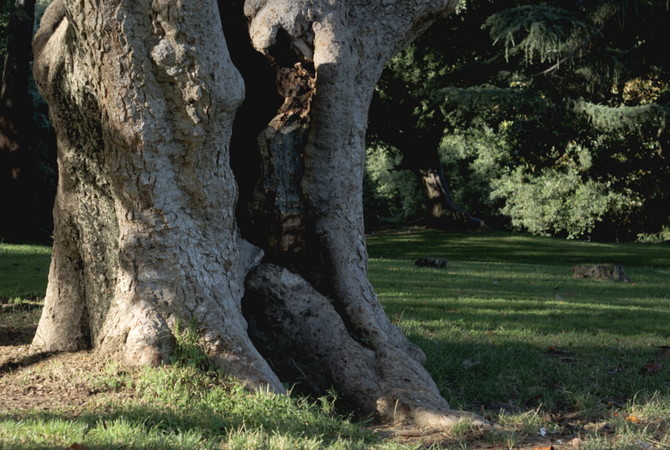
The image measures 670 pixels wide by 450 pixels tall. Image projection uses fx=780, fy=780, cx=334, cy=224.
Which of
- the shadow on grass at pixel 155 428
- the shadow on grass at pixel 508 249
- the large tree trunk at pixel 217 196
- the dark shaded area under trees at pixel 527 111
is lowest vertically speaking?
the shadow on grass at pixel 508 249

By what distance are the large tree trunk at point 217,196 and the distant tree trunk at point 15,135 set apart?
16978 millimetres

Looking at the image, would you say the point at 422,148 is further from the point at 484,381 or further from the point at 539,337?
the point at 484,381

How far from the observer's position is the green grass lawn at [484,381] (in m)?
4.19

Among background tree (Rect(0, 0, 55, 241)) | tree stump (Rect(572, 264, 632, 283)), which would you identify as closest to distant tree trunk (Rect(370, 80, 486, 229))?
background tree (Rect(0, 0, 55, 241))

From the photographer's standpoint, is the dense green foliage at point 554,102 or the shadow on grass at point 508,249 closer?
the dense green foliage at point 554,102

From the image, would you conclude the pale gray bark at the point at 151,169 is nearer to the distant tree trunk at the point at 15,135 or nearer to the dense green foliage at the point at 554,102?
the dense green foliage at the point at 554,102

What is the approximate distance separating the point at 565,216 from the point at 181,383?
2992 centimetres

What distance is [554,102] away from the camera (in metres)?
23.3

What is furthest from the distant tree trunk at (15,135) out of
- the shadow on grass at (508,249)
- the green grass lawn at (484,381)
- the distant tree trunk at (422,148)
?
the distant tree trunk at (422,148)

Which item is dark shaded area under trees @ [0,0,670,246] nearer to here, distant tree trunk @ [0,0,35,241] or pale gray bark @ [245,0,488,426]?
distant tree trunk @ [0,0,35,241]

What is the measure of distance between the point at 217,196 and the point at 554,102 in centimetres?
1987

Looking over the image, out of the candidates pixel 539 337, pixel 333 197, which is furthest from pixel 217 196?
pixel 539 337

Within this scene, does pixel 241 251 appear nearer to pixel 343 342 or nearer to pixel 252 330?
pixel 252 330

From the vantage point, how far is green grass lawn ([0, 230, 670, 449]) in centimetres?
419
